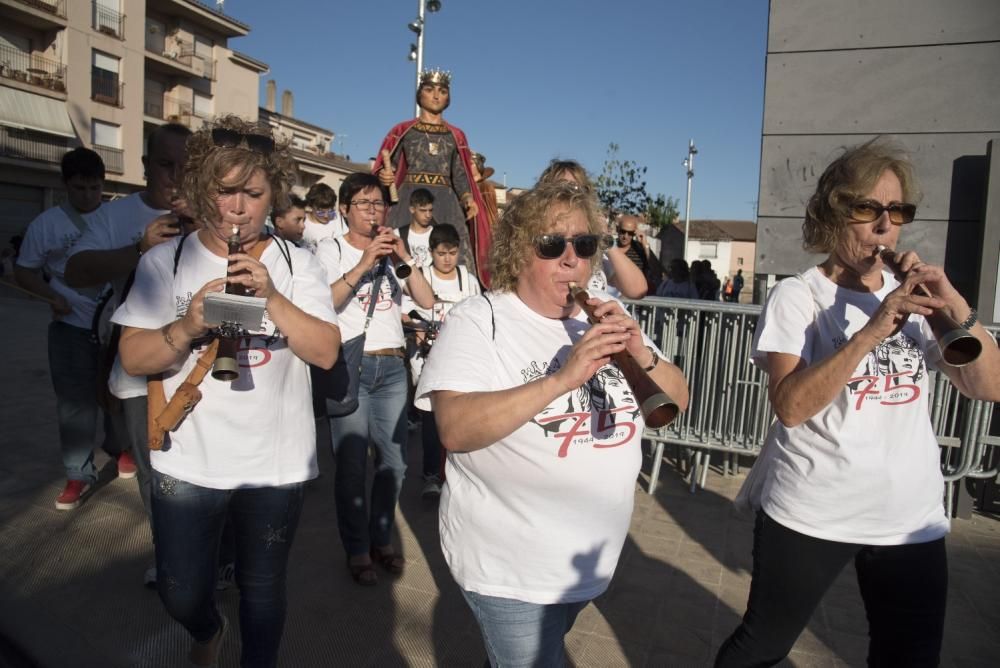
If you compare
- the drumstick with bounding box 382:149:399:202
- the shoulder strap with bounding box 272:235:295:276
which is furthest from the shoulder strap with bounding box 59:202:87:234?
the shoulder strap with bounding box 272:235:295:276

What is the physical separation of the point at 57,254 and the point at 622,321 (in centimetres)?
437

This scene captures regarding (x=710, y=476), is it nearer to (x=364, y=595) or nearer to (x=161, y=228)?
(x=364, y=595)

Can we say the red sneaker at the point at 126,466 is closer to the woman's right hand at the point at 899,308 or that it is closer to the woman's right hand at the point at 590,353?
the woman's right hand at the point at 590,353

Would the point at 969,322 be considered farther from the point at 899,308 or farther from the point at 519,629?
the point at 519,629

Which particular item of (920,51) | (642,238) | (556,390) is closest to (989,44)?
(920,51)

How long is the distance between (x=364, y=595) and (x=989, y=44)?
5.96 m

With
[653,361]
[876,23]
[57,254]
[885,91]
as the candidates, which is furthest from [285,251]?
[876,23]

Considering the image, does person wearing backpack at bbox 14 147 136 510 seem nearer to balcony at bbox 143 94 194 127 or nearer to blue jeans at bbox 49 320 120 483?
blue jeans at bbox 49 320 120 483

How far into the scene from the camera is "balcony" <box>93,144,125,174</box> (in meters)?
29.9

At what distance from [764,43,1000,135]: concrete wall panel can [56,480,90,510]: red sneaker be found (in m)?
6.03

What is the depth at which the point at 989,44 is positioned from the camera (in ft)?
16.9

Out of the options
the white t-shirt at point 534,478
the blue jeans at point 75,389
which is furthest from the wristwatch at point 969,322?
the blue jeans at point 75,389

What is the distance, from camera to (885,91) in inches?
214

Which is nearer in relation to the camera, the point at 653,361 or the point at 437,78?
the point at 653,361
